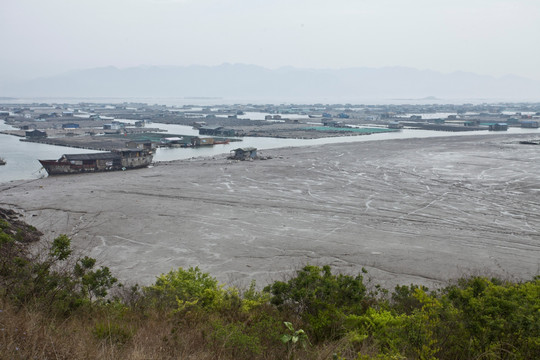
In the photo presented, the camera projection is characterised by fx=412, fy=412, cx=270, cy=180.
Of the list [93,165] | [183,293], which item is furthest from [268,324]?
[93,165]

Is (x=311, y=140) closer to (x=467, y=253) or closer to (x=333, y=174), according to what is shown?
(x=333, y=174)

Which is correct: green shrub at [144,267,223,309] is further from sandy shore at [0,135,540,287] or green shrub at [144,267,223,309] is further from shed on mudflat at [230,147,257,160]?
shed on mudflat at [230,147,257,160]

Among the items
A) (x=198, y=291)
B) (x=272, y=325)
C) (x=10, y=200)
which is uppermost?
(x=272, y=325)

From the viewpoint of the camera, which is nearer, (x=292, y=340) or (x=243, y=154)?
(x=292, y=340)

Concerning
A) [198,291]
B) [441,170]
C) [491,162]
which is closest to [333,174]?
[441,170]

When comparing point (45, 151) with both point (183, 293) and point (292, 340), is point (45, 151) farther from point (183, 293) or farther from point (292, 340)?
point (292, 340)

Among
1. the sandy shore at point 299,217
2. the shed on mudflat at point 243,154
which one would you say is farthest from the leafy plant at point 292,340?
the shed on mudflat at point 243,154
